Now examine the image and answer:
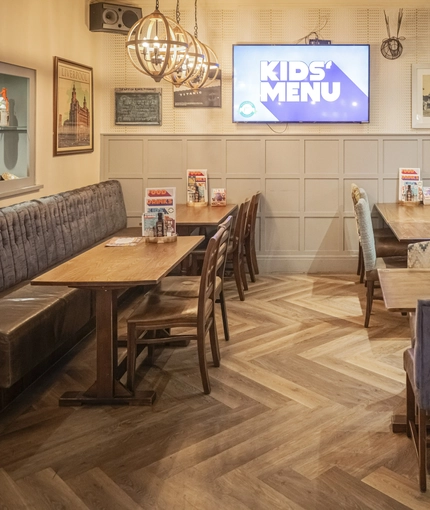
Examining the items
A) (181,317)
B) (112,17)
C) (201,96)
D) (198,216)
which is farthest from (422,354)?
(112,17)

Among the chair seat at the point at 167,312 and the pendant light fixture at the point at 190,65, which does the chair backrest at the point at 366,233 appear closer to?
the chair seat at the point at 167,312

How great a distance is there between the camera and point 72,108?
589cm

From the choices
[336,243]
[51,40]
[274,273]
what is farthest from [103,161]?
[336,243]

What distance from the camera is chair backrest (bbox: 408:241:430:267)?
3.30m

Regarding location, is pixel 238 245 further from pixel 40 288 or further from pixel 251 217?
pixel 40 288

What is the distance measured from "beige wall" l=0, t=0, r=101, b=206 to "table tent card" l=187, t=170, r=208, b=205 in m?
1.07

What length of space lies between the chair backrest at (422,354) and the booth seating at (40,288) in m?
1.93

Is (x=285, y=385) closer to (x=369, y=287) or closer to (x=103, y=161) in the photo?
(x=369, y=287)

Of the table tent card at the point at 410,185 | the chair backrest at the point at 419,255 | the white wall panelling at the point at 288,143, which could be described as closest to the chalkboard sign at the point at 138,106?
the white wall panelling at the point at 288,143

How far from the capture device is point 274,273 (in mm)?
6832

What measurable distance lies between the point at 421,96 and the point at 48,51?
3.87 m

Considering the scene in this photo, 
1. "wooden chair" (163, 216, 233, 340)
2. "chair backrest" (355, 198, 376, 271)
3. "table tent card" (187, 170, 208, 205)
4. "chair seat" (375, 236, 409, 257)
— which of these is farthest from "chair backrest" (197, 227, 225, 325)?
"table tent card" (187, 170, 208, 205)

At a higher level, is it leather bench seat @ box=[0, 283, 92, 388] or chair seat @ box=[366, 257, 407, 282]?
chair seat @ box=[366, 257, 407, 282]

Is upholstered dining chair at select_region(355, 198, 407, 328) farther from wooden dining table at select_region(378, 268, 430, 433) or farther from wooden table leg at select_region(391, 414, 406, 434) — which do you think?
wooden table leg at select_region(391, 414, 406, 434)
